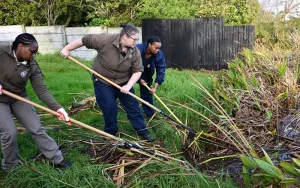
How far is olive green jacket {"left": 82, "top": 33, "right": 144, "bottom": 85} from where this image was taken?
3.87 metres

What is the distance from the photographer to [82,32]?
1116 cm

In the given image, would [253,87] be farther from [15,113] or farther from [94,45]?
[15,113]

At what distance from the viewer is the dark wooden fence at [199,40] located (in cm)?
971

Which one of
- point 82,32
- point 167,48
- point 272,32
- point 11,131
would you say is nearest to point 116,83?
point 11,131

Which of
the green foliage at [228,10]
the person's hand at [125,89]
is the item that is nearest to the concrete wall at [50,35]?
the green foliage at [228,10]

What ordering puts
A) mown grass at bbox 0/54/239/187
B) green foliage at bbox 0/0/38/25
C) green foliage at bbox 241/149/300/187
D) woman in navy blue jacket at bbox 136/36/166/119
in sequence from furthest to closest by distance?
green foliage at bbox 0/0/38/25, woman in navy blue jacket at bbox 136/36/166/119, mown grass at bbox 0/54/239/187, green foliage at bbox 241/149/300/187

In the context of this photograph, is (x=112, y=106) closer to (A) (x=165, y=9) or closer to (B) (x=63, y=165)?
(B) (x=63, y=165)

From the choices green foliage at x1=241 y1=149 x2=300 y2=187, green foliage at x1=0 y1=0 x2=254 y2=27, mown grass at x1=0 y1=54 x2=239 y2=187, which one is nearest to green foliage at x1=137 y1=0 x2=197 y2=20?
green foliage at x1=0 y1=0 x2=254 y2=27

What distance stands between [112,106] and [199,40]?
21.3 feet

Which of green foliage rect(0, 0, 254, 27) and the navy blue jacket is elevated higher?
green foliage rect(0, 0, 254, 27)

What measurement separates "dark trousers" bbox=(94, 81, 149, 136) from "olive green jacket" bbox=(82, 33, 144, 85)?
6.0 inches

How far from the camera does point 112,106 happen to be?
3.98 m

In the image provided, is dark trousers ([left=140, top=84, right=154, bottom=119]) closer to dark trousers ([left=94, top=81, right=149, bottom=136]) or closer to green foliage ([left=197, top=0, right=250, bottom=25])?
dark trousers ([left=94, top=81, right=149, bottom=136])

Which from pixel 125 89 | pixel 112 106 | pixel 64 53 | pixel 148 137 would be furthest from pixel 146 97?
pixel 64 53
